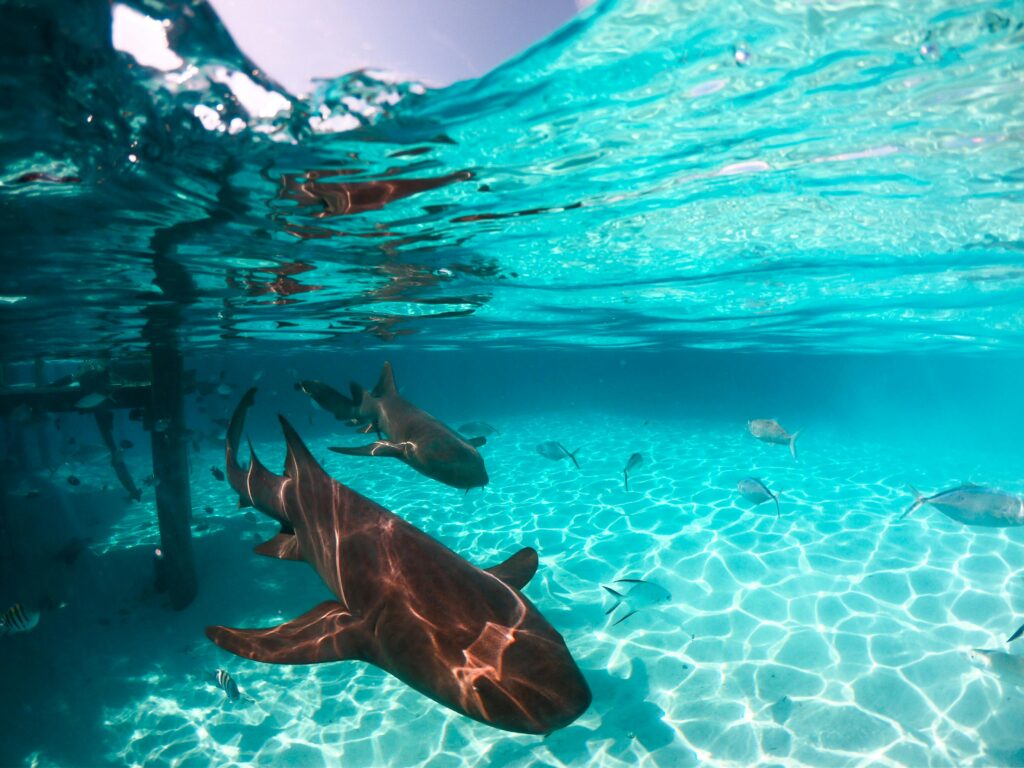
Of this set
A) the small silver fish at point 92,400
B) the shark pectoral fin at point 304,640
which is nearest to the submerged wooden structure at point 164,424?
the small silver fish at point 92,400

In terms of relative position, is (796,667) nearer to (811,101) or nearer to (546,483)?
(811,101)

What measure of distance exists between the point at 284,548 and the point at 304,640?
1169mm

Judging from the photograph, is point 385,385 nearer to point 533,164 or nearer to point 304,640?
point 304,640

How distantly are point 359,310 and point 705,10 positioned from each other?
1447 cm

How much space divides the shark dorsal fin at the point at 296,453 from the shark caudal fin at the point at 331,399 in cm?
176

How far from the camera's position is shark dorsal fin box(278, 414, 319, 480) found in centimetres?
343

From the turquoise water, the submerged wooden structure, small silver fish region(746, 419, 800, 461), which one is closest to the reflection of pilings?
the submerged wooden structure

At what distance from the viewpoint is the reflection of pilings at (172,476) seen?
36.4ft

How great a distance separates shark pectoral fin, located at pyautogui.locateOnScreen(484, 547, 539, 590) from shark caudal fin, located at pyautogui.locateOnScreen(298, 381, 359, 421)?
2812 mm

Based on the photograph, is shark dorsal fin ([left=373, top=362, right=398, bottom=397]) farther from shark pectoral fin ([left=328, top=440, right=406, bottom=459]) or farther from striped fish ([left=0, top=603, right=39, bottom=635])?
striped fish ([left=0, top=603, right=39, bottom=635])

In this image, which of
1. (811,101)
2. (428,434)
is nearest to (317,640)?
(428,434)

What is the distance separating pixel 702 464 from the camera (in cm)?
2273

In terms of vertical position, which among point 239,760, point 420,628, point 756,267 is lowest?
point 239,760

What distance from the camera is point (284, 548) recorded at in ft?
12.5
